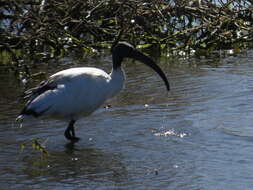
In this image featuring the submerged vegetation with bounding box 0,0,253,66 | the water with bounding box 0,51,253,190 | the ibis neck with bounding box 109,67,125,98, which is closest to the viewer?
the water with bounding box 0,51,253,190

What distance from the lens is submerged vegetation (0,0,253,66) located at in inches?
405

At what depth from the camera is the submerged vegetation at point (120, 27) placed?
1028 centimetres

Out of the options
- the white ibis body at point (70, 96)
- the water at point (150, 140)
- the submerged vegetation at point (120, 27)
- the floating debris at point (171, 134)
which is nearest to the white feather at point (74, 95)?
the white ibis body at point (70, 96)

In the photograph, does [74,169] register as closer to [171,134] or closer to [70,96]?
[70,96]

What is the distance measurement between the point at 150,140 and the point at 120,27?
13.5ft

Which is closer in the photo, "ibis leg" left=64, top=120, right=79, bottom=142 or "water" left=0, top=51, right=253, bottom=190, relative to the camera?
"water" left=0, top=51, right=253, bottom=190

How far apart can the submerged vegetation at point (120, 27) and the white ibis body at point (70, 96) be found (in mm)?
2649

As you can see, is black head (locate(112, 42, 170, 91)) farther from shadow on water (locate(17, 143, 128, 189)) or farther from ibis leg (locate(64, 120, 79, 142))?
shadow on water (locate(17, 143, 128, 189))

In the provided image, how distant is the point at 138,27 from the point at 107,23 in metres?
0.79

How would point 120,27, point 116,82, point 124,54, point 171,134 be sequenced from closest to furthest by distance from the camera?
point 171,134
point 116,82
point 124,54
point 120,27

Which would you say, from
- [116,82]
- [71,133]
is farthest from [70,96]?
[116,82]

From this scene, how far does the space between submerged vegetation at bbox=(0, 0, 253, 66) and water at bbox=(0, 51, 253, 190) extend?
3.00 feet

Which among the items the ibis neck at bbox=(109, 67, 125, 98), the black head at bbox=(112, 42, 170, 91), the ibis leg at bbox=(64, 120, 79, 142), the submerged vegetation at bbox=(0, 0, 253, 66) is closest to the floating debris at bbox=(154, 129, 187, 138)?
the ibis neck at bbox=(109, 67, 125, 98)

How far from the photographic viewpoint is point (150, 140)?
700cm
